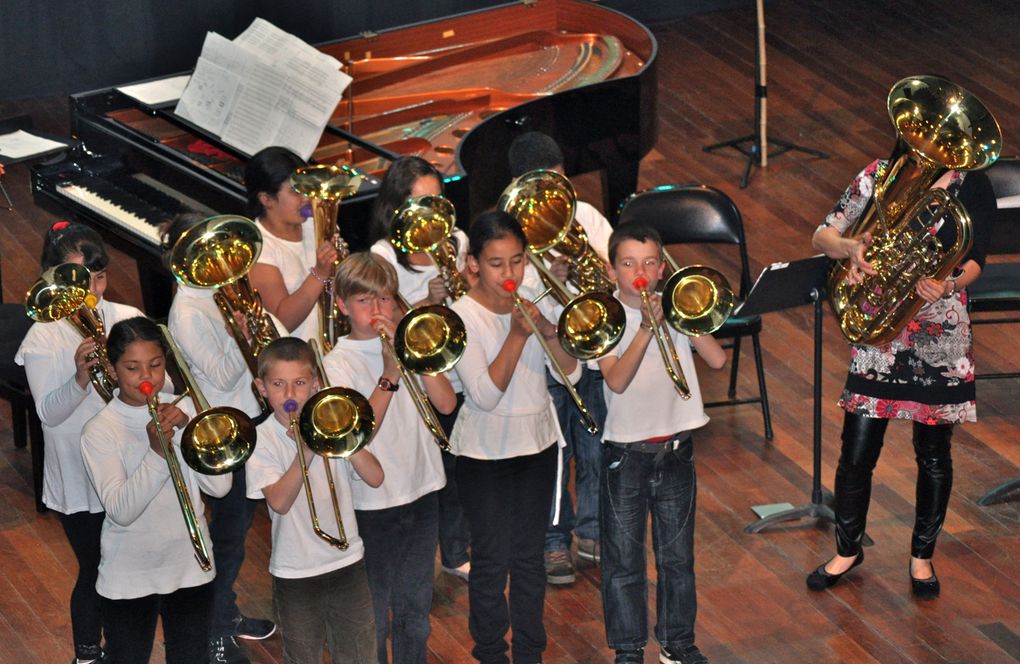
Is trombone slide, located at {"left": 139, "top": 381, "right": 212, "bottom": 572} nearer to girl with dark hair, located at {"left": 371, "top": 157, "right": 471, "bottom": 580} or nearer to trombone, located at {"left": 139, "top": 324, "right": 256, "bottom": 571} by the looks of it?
trombone, located at {"left": 139, "top": 324, "right": 256, "bottom": 571}

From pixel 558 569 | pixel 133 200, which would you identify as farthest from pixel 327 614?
pixel 133 200

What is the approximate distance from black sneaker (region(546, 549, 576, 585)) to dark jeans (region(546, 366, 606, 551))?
25 mm

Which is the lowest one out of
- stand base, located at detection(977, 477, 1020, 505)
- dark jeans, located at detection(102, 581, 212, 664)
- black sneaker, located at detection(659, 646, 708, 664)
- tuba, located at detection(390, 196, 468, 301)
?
stand base, located at detection(977, 477, 1020, 505)

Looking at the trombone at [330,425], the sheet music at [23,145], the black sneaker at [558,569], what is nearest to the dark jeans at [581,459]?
the black sneaker at [558,569]

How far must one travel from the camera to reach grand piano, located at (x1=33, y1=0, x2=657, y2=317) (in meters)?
6.40

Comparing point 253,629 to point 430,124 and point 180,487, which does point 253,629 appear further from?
point 430,124

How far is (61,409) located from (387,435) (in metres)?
0.96

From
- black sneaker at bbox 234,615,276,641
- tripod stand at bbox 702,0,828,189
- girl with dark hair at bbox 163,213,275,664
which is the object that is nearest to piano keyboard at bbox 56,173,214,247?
girl with dark hair at bbox 163,213,275,664

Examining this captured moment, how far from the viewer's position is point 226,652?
16.5ft

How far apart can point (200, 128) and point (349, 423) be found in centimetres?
279

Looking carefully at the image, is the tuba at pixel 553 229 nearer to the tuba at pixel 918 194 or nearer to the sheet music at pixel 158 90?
the tuba at pixel 918 194

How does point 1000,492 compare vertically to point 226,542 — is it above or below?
below

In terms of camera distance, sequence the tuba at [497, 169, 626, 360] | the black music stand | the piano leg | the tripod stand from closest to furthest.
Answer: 1. the tuba at [497, 169, 626, 360]
2. the black music stand
3. the piano leg
4. the tripod stand

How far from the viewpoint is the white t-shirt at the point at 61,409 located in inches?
183
